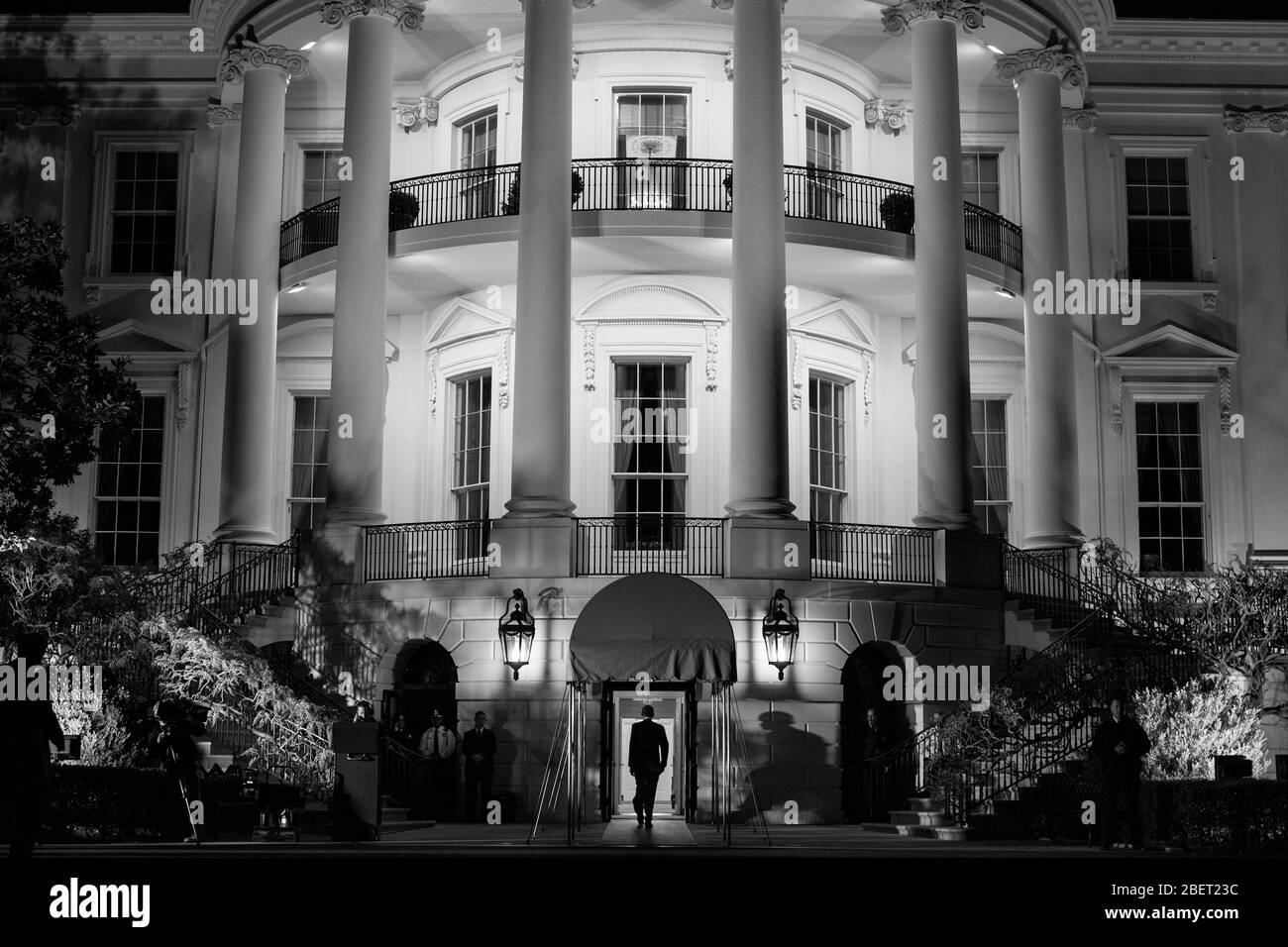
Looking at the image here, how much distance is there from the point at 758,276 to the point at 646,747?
8903 millimetres

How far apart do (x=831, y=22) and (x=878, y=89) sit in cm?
265

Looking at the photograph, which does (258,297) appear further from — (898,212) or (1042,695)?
(1042,695)

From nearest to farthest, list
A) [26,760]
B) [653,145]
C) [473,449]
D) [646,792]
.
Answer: [26,760]
[646,792]
[653,145]
[473,449]

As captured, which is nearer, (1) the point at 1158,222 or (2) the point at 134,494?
(2) the point at 134,494

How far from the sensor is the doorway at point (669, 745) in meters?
26.0

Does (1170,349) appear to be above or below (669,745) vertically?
above

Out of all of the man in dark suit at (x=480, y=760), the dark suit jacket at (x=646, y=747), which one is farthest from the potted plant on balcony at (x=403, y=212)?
the dark suit jacket at (x=646, y=747)

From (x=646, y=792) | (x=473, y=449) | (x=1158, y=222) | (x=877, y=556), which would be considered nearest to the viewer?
(x=646, y=792)

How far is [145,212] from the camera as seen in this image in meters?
36.5

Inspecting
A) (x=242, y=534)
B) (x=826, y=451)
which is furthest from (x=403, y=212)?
(x=826, y=451)

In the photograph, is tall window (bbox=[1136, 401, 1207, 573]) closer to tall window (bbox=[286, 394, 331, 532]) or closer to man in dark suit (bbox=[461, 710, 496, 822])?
man in dark suit (bbox=[461, 710, 496, 822])

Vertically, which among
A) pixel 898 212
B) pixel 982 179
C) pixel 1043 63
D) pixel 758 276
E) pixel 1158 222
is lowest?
pixel 758 276

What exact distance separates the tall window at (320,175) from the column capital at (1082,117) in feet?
49.3
